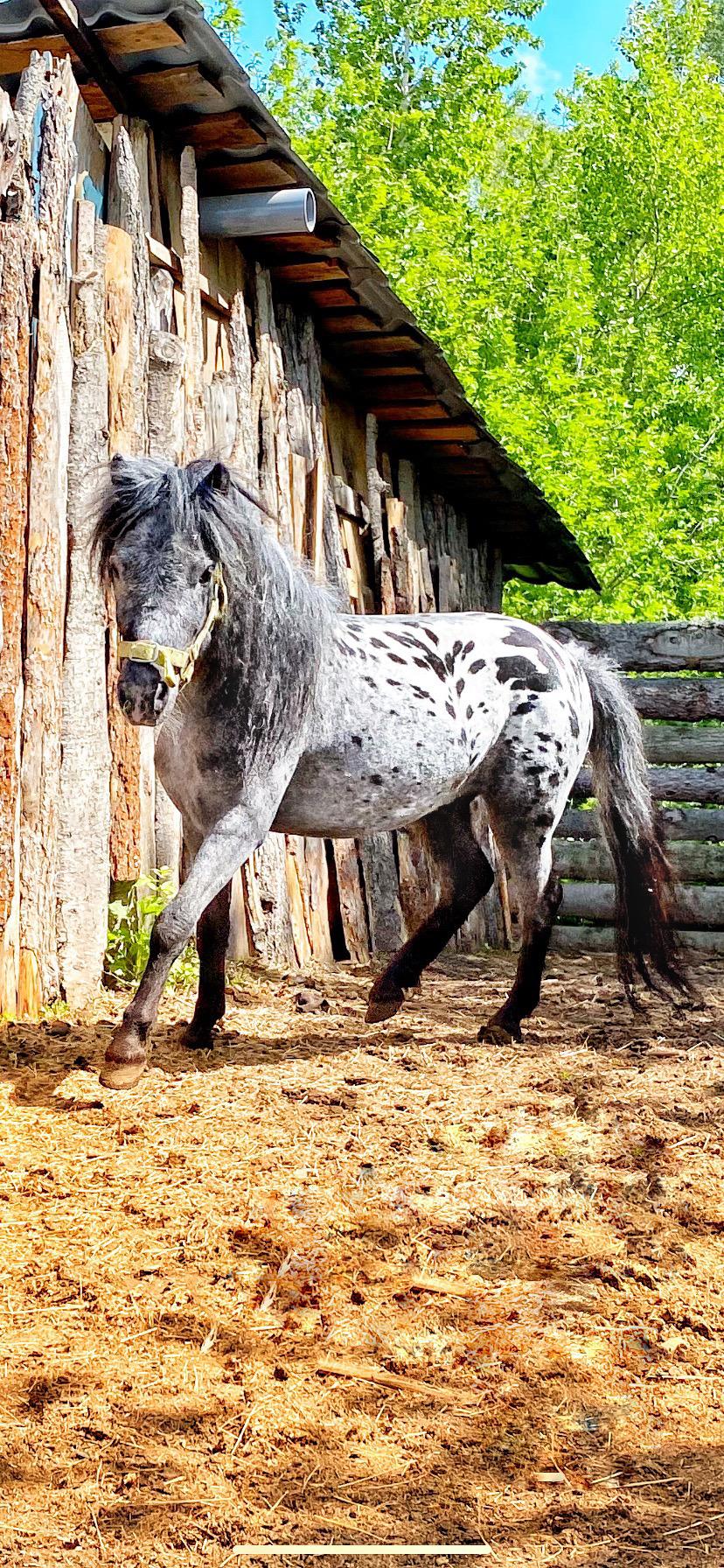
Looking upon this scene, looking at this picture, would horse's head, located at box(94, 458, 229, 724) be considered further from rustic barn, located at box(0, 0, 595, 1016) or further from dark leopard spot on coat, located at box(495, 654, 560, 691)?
dark leopard spot on coat, located at box(495, 654, 560, 691)

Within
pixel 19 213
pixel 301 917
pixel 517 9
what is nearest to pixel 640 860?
pixel 301 917

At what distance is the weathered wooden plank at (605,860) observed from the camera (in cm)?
977

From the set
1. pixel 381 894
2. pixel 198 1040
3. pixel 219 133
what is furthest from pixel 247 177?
pixel 198 1040

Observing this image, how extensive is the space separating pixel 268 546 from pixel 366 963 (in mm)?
3631

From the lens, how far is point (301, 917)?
22.8ft

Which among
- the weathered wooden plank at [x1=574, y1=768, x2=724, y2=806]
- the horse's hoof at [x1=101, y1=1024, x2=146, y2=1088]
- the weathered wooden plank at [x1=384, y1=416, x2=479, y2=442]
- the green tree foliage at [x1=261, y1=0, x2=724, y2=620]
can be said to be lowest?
the horse's hoof at [x1=101, y1=1024, x2=146, y2=1088]

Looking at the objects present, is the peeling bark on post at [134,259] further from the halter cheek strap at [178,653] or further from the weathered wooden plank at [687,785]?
the weathered wooden plank at [687,785]

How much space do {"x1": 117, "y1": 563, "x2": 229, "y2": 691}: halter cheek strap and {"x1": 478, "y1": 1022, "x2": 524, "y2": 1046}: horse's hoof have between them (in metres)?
1.98

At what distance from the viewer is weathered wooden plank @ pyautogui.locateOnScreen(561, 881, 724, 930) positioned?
9.56 metres

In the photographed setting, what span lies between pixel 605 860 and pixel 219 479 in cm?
623

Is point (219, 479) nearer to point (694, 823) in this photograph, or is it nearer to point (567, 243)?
point (694, 823)

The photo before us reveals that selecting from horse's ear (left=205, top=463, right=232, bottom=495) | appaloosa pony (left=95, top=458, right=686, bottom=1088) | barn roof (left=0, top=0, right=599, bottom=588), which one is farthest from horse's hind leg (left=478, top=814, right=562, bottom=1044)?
barn roof (left=0, top=0, right=599, bottom=588)

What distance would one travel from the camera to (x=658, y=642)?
995cm

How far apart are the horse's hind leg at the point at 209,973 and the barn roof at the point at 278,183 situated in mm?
3323
